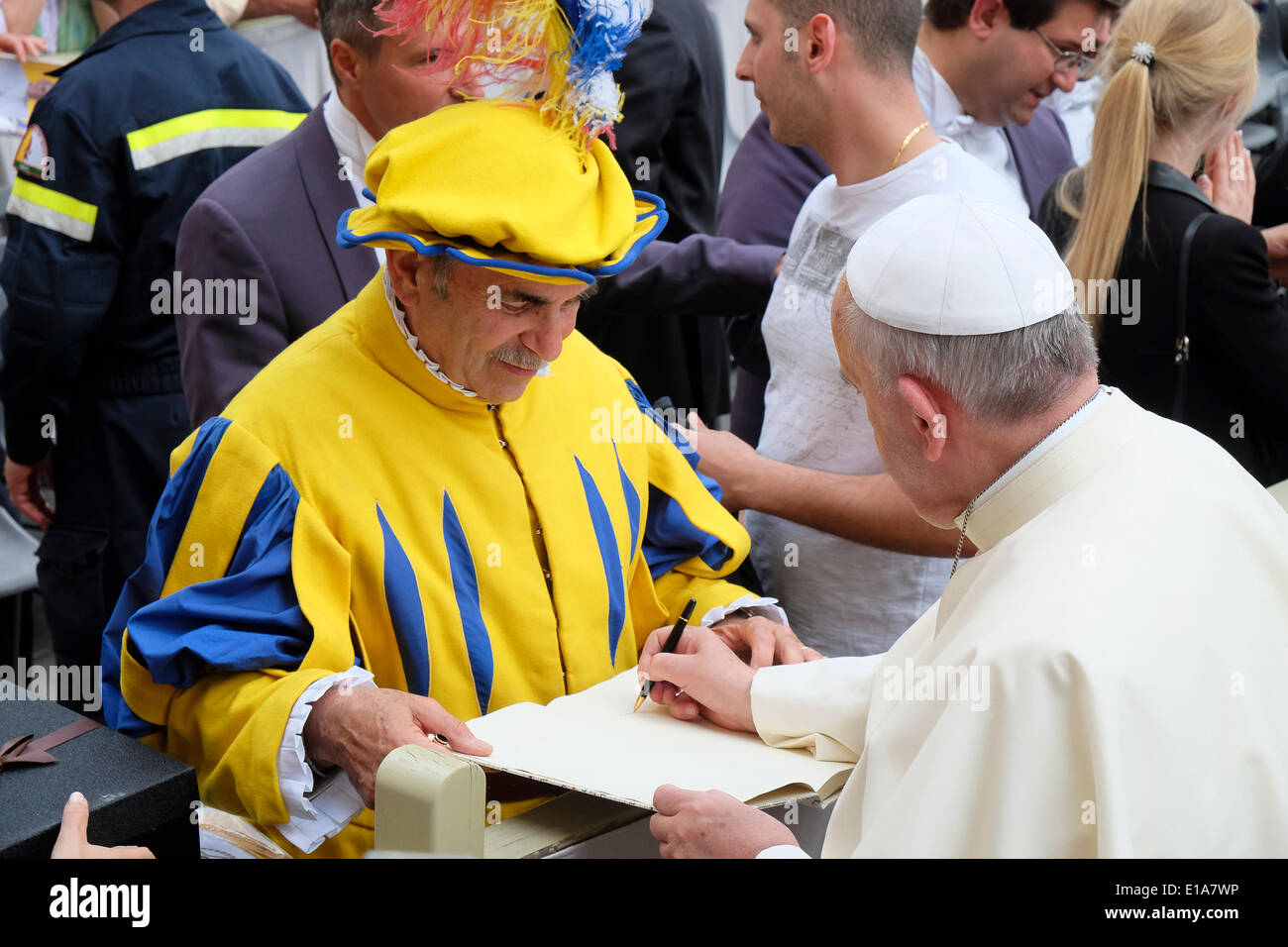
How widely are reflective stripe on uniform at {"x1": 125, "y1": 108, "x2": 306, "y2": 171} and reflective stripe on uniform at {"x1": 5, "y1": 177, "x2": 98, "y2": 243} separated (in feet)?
0.59

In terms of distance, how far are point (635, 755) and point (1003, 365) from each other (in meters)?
0.74

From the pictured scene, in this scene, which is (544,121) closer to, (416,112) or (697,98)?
(416,112)

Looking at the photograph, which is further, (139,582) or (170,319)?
(170,319)

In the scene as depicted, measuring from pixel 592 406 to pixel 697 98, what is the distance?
1689 millimetres

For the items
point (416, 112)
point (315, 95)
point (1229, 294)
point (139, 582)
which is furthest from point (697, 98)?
point (139, 582)

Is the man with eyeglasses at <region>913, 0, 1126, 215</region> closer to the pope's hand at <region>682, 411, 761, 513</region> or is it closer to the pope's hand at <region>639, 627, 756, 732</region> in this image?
the pope's hand at <region>682, 411, 761, 513</region>

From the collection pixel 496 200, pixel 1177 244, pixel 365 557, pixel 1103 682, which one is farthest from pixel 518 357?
pixel 1177 244

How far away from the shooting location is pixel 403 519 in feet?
6.93

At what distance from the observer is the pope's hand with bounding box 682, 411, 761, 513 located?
8.91 feet

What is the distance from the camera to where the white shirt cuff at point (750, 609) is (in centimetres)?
236

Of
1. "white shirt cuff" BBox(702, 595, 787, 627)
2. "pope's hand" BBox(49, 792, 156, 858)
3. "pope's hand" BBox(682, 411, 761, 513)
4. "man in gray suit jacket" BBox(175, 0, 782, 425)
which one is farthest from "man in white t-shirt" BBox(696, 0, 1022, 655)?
"pope's hand" BBox(49, 792, 156, 858)

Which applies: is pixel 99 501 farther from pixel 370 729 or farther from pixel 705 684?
pixel 705 684

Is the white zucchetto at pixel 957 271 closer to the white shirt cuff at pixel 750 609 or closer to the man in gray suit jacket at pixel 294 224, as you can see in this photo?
the white shirt cuff at pixel 750 609

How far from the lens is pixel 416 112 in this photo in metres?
2.80
